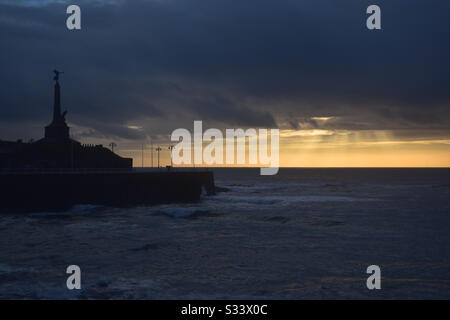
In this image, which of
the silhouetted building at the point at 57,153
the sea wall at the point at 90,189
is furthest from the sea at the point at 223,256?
the silhouetted building at the point at 57,153

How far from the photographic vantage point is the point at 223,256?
2525 cm

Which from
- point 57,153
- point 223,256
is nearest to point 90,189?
point 57,153

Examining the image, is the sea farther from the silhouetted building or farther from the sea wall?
the silhouetted building

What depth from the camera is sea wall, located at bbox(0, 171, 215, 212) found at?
167 feet

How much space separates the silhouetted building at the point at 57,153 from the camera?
59.9m

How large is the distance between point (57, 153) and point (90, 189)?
1158cm

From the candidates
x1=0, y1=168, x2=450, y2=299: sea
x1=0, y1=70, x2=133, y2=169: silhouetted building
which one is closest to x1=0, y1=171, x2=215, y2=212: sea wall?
x1=0, y1=168, x2=450, y2=299: sea

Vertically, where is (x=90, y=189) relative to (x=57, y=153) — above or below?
below

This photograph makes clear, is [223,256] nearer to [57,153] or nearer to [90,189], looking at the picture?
[90,189]

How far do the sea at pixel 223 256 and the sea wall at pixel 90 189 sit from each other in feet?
21.6
